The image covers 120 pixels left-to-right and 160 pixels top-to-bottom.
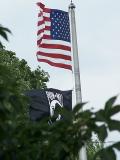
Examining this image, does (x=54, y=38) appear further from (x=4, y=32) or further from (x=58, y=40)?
(x=4, y=32)

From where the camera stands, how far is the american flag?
1844 cm

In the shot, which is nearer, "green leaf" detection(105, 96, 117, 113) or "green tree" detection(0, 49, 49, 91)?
"green leaf" detection(105, 96, 117, 113)

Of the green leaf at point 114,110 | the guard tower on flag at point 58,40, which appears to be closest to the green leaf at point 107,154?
the green leaf at point 114,110

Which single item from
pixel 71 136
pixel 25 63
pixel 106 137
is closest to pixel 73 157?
pixel 71 136

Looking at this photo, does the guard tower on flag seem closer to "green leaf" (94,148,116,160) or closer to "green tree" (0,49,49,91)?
"green leaf" (94,148,116,160)

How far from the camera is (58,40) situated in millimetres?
19047

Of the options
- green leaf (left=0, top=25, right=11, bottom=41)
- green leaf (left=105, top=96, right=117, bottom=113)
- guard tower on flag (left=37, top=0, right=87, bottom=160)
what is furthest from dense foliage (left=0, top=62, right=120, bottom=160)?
guard tower on flag (left=37, top=0, right=87, bottom=160)

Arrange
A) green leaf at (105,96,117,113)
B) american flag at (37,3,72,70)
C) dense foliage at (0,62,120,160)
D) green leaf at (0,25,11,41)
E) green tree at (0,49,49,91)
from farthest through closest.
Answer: green tree at (0,49,49,91) → american flag at (37,3,72,70) → green leaf at (0,25,11,41) → dense foliage at (0,62,120,160) → green leaf at (105,96,117,113)

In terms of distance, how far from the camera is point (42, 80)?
4738 cm

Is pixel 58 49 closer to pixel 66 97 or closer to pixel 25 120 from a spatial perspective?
pixel 66 97

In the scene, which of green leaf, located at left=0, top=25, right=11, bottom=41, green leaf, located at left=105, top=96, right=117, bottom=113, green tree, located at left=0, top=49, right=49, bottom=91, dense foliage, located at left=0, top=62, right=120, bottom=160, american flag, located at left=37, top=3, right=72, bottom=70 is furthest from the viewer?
green tree, located at left=0, top=49, right=49, bottom=91

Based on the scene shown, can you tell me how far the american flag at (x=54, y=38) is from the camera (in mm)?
18438

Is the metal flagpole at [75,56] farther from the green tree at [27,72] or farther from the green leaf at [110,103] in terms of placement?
the green tree at [27,72]

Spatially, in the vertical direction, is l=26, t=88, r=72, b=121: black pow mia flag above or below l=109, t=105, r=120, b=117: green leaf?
above
